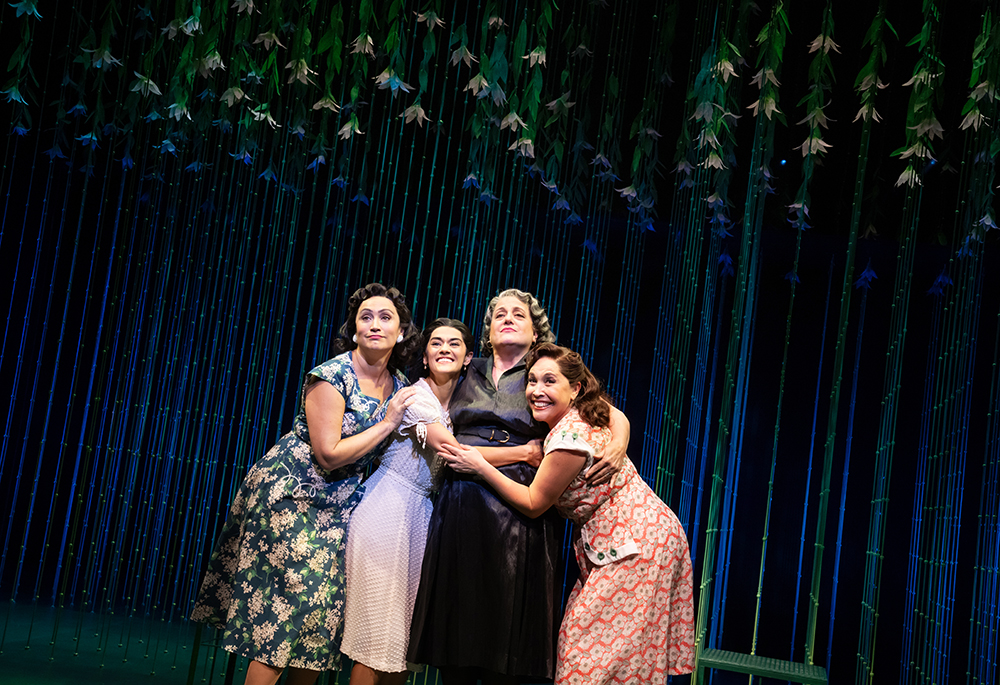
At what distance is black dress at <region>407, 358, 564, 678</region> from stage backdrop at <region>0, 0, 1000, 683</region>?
0.57 meters

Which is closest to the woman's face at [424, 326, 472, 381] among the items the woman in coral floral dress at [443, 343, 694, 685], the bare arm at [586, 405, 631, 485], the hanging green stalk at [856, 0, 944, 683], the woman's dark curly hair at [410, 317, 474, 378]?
the woman's dark curly hair at [410, 317, 474, 378]

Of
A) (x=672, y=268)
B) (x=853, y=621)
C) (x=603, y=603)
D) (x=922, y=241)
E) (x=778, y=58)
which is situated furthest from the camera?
(x=853, y=621)

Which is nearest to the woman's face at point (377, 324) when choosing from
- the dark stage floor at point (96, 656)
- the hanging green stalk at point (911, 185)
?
the dark stage floor at point (96, 656)

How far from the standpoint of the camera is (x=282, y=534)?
232cm

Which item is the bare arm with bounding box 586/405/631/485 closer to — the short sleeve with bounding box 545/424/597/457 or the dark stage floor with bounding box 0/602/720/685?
the short sleeve with bounding box 545/424/597/457

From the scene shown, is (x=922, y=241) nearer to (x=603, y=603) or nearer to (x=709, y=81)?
(x=709, y=81)

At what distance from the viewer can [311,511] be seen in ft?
7.74

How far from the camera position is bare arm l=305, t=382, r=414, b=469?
2320 millimetres

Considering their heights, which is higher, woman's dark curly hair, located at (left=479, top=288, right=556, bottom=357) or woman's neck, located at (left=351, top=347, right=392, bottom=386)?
woman's dark curly hair, located at (left=479, top=288, right=556, bottom=357)

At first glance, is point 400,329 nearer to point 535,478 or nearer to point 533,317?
point 533,317

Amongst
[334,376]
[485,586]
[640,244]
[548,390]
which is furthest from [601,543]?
[640,244]

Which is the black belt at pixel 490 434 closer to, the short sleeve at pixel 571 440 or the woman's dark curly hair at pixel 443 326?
the short sleeve at pixel 571 440

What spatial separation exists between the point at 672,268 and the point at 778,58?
856 mm

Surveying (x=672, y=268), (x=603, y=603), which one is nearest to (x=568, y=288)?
(x=672, y=268)
